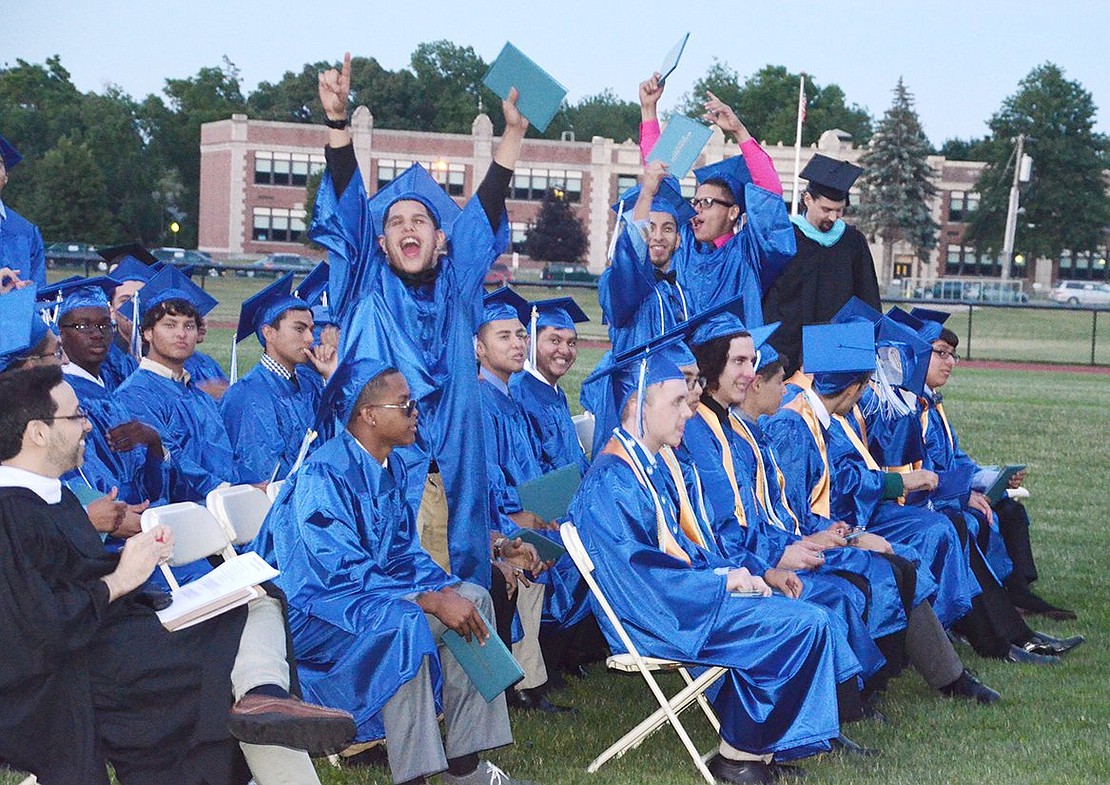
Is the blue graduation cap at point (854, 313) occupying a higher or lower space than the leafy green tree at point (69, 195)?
lower

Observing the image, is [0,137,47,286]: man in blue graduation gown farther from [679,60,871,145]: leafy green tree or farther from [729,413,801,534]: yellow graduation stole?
[679,60,871,145]: leafy green tree

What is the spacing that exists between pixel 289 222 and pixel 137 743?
223ft

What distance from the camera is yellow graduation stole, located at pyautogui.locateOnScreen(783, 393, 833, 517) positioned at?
6160 mm

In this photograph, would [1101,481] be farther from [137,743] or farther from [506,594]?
[137,743]

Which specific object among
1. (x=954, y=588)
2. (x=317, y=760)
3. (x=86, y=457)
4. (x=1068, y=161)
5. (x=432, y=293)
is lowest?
(x=317, y=760)

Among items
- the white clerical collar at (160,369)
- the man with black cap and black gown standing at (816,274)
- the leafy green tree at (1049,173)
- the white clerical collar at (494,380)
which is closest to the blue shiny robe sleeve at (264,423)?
the white clerical collar at (160,369)

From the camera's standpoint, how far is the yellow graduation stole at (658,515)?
4941 mm

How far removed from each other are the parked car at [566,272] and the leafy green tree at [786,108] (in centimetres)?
2075

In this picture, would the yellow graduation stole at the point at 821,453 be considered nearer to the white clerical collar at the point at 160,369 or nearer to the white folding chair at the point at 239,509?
the white folding chair at the point at 239,509

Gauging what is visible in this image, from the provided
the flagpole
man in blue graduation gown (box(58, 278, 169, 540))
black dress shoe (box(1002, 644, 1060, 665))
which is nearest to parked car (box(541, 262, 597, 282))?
the flagpole

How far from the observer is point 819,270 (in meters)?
8.00

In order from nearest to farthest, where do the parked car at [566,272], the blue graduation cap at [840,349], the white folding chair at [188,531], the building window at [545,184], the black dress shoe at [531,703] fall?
the white folding chair at [188,531] < the black dress shoe at [531,703] < the blue graduation cap at [840,349] < the parked car at [566,272] < the building window at [545,184]

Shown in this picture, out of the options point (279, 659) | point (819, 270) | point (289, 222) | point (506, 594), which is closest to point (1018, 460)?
point (819, 270)

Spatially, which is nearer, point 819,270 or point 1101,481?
point 819,270
